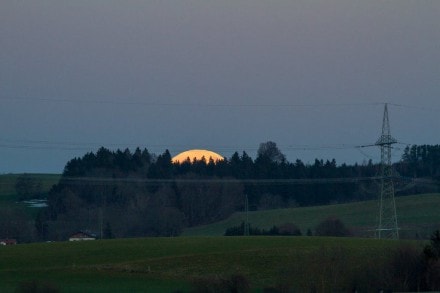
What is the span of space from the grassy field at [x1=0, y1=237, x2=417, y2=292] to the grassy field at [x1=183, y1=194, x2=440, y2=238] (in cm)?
2998

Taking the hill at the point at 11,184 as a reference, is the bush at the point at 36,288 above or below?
below

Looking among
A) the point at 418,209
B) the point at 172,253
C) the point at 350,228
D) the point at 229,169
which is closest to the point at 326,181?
the point at 229,169

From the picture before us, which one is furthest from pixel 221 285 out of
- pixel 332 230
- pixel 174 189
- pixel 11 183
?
pixel 11 183

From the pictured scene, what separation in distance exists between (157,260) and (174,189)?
72.9 metres

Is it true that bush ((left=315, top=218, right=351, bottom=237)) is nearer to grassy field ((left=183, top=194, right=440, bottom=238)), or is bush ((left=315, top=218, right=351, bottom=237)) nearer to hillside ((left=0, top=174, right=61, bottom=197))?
grassy field ((left=183, top=194, right=440, bottom=238))

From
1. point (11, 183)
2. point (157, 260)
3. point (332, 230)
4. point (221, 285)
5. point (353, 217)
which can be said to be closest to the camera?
point (221, 285)

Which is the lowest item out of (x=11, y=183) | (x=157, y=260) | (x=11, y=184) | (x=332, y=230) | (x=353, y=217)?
(x=157, y=260)

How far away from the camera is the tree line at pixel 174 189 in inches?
4515

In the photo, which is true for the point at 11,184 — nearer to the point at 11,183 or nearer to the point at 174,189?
the point at 11,183

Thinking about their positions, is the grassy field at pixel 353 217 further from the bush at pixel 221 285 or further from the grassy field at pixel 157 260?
the bush at pixel 221 285

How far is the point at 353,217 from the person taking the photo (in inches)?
4186

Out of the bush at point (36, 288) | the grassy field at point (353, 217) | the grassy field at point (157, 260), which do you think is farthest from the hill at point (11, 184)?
the bush at point (36, 288)

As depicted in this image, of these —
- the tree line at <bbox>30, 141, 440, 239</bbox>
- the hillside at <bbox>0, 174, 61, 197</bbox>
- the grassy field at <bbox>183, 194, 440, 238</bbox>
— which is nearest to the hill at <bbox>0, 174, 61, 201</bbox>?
the hillside at <bbox>0, 174, 61, 197</bbox>

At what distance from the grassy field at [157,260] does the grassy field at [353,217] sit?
29984 millimetres
